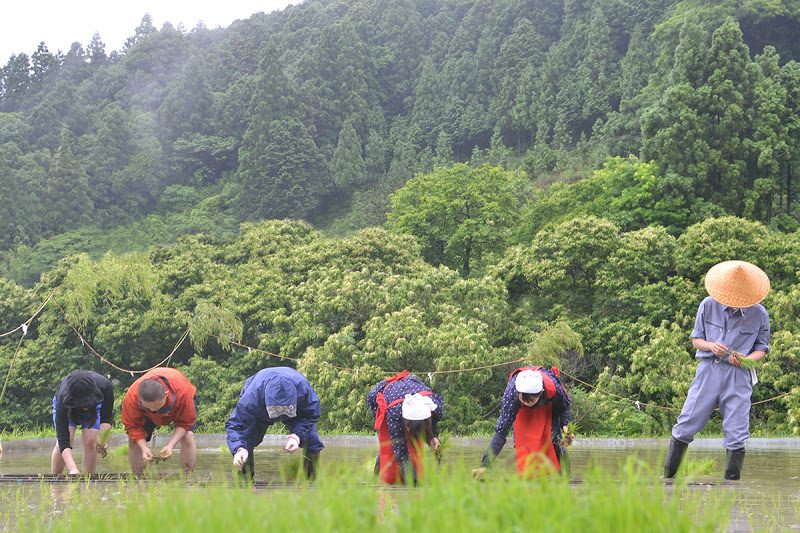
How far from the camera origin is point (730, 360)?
7645mm

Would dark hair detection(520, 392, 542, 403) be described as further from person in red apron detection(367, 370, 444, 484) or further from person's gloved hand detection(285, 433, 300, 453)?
person's gloved hand detection(285, 433, 300, 453)

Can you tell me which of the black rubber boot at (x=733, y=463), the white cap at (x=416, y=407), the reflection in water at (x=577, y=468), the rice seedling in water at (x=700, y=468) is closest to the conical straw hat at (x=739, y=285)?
the black rubber boot at (x=733, y=463)

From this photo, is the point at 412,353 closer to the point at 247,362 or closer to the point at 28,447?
the point at 247,362

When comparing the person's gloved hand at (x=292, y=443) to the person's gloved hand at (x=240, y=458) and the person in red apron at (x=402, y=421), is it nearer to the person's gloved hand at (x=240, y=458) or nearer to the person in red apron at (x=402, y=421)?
the person's gloved hand at (x=240, y=458)

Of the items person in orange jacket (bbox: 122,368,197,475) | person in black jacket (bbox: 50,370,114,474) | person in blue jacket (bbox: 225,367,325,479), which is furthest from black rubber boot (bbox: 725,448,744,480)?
person in black jacket (bbox: 50,370,114,474)

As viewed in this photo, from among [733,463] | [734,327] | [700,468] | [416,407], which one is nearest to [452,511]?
[416,407]

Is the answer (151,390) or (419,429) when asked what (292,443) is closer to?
(419,429)

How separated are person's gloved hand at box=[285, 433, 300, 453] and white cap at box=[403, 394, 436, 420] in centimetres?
98

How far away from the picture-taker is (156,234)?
255 feet

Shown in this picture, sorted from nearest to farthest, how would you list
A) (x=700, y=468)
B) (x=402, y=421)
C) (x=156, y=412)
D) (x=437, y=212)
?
(x=402, y=421), (x=700, y=468), (x=156, y=412), (x=437, y=212)

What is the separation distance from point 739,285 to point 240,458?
13.7 feet

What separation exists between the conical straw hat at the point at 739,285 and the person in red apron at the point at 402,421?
242 cm

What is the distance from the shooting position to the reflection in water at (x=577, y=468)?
5414 millimetres

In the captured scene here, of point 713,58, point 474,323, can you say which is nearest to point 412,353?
point 474,323
